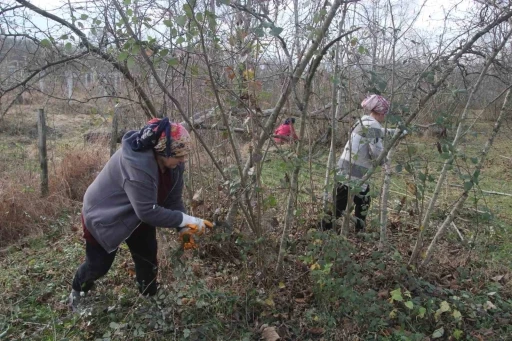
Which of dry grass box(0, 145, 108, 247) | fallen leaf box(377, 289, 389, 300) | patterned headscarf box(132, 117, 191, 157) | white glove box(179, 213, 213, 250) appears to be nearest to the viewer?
patterned headscarf box(132, 117, 191, 157)

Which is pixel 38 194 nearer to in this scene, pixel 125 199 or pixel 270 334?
pixel 125 199

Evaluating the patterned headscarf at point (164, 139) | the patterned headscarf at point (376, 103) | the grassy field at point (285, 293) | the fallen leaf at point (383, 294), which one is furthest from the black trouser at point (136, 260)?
the patterned headscarf at point (376, 103)

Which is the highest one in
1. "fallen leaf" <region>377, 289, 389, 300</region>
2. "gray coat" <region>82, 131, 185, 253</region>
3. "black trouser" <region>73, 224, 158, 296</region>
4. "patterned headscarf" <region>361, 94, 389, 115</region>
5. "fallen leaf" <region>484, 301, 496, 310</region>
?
"patterned headscarf" <region>361, 94, 389, 115</region>

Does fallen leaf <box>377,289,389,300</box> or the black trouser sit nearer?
the black trouser

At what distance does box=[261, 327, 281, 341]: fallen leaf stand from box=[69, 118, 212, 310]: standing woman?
74cm

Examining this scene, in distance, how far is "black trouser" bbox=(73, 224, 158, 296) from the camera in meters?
2.67

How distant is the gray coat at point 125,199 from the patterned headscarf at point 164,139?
0.20ft

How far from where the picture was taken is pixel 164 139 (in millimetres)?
2266

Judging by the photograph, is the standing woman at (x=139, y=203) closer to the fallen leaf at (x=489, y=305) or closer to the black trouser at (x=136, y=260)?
the black trouser at (x=136, y=260)

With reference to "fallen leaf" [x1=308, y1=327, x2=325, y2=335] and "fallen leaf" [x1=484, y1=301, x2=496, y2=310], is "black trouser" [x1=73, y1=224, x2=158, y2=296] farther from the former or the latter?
"fallen leaf" [x1=484, y1=301, x2=496, y2=310]

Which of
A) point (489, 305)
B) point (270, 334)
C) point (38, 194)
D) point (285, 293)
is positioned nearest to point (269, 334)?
point (270, 334)

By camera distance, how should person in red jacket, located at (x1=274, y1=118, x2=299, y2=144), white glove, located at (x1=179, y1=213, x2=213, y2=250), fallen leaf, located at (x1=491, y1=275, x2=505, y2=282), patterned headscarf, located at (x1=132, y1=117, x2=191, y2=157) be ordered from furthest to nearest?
fallen leaf, located at (x1=491, y1=275, x2=505, y2=282) → person in red jacket, located at (x1=274, y1=118, x2=299, y2=144) → white glove, located at (x1=179, y1=213, x2=213, y2=250) → patterned headscarf, located at (x1=132, y1=117, x2=191, y2=157)

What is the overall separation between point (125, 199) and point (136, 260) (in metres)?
0.56

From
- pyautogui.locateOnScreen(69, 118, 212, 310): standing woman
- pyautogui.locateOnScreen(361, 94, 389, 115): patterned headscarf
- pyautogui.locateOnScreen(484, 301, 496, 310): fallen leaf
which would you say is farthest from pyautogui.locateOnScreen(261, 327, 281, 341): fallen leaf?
pyautogui.locateOnScreen(361, 94, 389, 115): patterned headscarf
